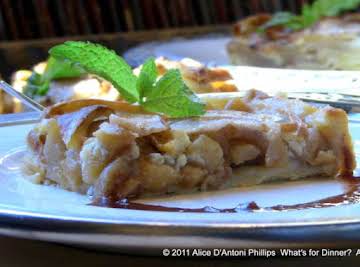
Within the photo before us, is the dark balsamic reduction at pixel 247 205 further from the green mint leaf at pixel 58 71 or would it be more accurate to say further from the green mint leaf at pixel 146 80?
the green mint leaf at pixel 58 71

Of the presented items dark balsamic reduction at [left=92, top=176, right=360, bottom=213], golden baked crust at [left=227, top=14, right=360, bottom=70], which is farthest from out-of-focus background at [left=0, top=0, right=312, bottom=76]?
dark balsamic reduction at [left=92, top=176, right=360, bottom=213]

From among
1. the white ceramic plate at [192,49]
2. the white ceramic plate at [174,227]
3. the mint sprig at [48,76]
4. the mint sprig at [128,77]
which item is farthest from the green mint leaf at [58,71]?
the white ceramic plate at [174,227]

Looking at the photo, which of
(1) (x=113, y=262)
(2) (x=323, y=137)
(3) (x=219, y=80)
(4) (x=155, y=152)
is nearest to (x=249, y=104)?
(2) (x=323, y=137)

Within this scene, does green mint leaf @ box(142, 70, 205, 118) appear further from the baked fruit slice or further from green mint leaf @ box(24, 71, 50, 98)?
green mint leaf @ box(24, 71, 50, 98)

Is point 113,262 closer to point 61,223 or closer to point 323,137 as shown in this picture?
point 61,223

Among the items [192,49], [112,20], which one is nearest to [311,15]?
[192,49]

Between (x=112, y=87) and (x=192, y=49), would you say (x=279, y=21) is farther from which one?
(x=112, y=87)
